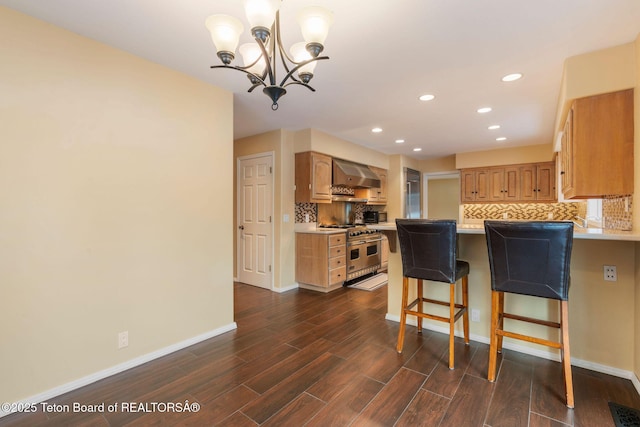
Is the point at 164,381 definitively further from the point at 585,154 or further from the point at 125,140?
the point at 585,154

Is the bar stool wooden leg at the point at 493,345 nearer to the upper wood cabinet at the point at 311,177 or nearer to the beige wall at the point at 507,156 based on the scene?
the upper wood cabinet at the point at 311,177

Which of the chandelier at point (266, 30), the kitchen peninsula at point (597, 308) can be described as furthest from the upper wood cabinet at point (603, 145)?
the chandelier at point (266, 30)

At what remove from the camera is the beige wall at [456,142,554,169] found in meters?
5.49

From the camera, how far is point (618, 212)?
8.18 ft

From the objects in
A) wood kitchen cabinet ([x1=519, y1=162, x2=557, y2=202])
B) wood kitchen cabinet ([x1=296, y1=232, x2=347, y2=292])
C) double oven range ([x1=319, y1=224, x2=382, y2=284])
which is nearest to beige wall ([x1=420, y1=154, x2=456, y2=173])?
wood kitchen cabinet ([x1=519, y1=162, x2=557, y2=202])

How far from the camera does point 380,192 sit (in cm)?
636

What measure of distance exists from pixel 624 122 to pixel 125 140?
376 cm

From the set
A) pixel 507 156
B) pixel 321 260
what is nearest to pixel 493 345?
pixel 321 260

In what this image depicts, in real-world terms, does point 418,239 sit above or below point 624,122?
below

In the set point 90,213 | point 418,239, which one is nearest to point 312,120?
point 418,239

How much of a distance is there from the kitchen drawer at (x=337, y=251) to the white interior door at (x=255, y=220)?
2.98 feet

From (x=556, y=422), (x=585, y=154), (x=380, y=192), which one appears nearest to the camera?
(x=556, y=422)

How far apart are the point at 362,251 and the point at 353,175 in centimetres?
131

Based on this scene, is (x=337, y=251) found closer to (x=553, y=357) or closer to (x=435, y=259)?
(x=435, y=259)
